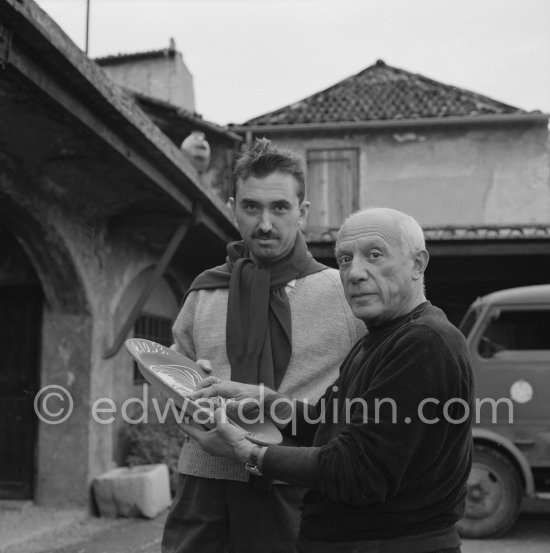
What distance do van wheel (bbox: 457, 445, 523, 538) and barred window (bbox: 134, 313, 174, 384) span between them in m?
3.47

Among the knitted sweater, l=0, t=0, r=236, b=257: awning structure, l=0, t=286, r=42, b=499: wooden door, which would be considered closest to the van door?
l=0, t=0, r=236, b=257: awning structure

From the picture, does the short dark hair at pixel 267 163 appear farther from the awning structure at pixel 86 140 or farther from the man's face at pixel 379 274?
the awning structure at pixel 86 140

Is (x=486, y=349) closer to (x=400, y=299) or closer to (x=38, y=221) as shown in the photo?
(x=38, y=221)

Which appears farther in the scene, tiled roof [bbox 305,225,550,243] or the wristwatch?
tiled roof [bbox 305,225,550,243]

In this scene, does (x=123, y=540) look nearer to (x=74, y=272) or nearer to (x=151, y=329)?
(x=74, y=272)

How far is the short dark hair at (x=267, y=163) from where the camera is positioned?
2.12 meters

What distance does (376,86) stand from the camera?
1470 centimetres

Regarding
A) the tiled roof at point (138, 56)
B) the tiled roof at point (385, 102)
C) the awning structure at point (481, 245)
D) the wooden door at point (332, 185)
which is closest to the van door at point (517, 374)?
the awning structure at point (481, 245)

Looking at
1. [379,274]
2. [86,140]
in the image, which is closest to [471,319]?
[86,140]

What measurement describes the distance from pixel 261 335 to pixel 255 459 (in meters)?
0.44

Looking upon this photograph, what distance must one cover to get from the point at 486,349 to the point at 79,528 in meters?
3.85

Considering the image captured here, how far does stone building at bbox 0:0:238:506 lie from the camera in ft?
18.0

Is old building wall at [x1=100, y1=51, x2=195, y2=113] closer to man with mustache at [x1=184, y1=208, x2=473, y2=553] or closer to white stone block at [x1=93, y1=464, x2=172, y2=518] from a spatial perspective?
white stone block at [x1=93, y1=464, x2=172, y2=518]

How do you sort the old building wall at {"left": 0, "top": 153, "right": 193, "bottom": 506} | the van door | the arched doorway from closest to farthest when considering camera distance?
the old building wall at {"left": 0, "top": 153, "right": 193, "bottom": 506} < the van door < the arched doorway
